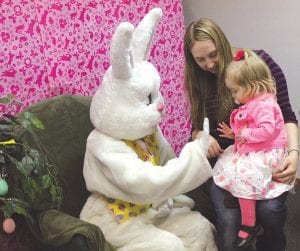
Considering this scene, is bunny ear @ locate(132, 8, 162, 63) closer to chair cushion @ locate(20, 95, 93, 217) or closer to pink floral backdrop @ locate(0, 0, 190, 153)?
chair cushion @ locate(20, 95, 93, 217)

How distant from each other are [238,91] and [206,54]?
0.23m

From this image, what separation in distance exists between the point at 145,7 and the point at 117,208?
146 centimetres

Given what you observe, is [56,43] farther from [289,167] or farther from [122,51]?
[289,167]

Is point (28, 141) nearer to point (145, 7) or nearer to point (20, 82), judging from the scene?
point (20, 82)

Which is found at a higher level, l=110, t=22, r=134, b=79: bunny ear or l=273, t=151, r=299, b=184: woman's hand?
l=110, t=22, r=134, b=79: bunny ear

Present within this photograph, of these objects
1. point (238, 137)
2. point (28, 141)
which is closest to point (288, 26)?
point (238, 137)

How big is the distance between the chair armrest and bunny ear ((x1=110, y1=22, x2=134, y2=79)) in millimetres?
548

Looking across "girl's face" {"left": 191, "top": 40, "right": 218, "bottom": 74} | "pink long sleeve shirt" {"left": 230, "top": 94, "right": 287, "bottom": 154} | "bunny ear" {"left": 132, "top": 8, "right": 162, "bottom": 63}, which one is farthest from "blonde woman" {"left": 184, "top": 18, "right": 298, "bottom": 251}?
"bunny ear" {"left": 132, "top": 8, "right": 162, "bottom": 63}

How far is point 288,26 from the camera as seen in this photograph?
2.73 m

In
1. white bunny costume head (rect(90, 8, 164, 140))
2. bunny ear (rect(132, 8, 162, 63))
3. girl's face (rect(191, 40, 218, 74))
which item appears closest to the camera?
white bunny costume head (rect(90, 8, 164, 140))

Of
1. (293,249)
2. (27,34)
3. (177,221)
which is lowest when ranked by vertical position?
(293,249)

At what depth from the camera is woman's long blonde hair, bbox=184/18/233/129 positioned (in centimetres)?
177

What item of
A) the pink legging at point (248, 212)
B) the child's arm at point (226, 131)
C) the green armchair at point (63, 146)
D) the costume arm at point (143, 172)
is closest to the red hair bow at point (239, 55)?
the child's arm at point (226, 131)

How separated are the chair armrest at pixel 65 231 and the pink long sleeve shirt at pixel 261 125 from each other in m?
0.64
